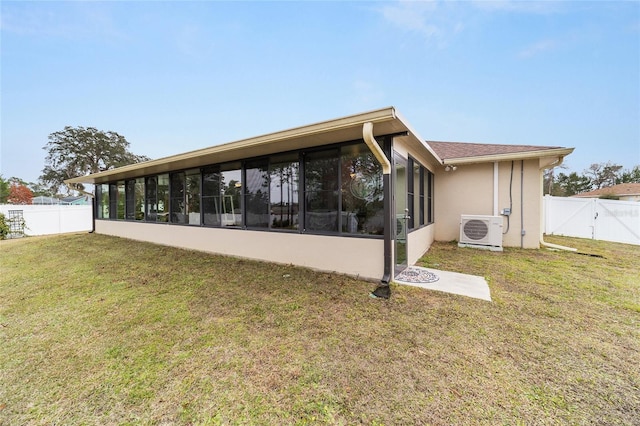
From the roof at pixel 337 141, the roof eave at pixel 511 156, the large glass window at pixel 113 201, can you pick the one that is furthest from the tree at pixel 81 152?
the roof eave at pixel 511 156

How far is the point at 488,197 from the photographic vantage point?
6.98 metres

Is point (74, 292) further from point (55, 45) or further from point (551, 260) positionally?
point (55, 45)

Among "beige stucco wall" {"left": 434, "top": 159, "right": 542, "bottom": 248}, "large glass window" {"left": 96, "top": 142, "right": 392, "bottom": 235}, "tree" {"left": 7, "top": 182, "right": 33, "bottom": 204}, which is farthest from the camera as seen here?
"tree" {"left": 7, "top": 182, "right": 33, "bottom": 204}

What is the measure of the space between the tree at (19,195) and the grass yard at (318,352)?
137 feet

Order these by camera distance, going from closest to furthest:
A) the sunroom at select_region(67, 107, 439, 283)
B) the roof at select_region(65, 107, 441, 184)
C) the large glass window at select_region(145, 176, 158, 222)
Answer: the roof at select_region(65, 107, 441, 184) < the sunroom at select_region(67, 107, 439, 283) < the large glass window at select_region(145, 176, 158, 222)

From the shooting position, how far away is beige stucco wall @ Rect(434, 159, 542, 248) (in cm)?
648

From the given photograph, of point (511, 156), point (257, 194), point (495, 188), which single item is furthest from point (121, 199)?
point (511, 156)

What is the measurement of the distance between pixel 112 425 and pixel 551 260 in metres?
7.20

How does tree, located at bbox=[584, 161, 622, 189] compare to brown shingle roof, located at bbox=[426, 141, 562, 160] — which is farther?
tree, located at bbox=[584, 161, 622, 189]

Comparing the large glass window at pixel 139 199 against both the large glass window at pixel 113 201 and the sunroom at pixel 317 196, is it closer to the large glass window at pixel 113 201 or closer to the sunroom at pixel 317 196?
the sunroom at pixel 317 196

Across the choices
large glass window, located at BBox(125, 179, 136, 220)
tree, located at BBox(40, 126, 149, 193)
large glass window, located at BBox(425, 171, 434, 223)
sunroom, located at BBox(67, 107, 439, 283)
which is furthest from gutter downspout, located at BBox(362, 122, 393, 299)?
tree, located at BBox(40, 126, 149, 193)

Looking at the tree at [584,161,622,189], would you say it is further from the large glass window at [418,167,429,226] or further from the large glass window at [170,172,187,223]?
the large glass window at [170,172,187,223]

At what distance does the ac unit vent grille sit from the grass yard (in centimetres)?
226

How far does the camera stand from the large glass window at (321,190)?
4.43 m
